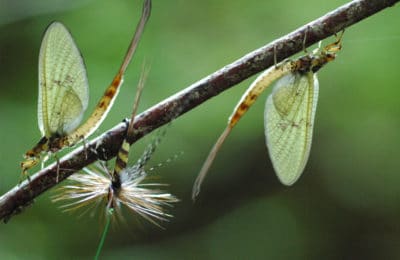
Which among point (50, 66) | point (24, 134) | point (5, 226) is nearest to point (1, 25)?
point (24, 134)

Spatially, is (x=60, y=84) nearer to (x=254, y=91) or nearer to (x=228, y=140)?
(x=254, y=91)

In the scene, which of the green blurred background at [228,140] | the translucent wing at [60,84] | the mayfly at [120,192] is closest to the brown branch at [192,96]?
the mayfly at [120,192]

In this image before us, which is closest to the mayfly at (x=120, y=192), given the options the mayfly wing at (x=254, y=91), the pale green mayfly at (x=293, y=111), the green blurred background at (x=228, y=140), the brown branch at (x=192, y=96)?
the brown branch at (x=192, y=96)

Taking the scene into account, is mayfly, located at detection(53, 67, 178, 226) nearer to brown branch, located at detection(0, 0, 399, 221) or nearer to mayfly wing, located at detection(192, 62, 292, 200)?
brown branch, located at detection(0, 0, 399, 221)

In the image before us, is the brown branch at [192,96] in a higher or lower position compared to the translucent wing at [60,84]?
lower

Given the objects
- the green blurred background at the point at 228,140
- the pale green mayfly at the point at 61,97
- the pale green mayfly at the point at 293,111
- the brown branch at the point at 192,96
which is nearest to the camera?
the brown branch at the point at 192,96

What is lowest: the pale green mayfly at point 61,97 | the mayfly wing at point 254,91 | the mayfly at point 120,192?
the mayfly at point 120,192

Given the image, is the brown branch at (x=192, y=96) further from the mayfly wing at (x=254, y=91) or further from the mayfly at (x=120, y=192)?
the mayfly wing at (x=254, y=91)

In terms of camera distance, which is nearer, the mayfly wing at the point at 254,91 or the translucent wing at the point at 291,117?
the mayfly wing at the point at 254,91

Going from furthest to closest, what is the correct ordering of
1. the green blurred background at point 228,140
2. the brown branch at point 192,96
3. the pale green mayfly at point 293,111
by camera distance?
1. the green blurred background at point 228,140
2. the pale green mayfly at point 293,111
3. the brown branch at point 192,96
